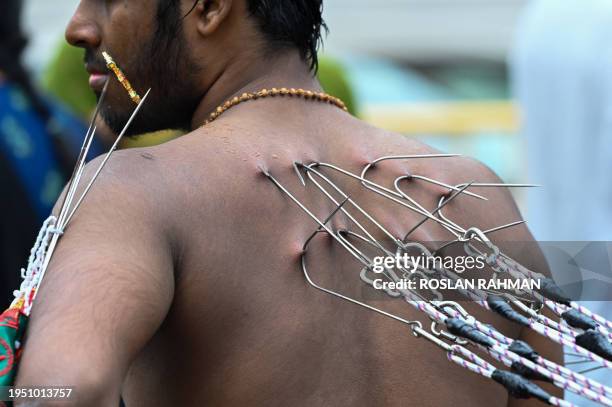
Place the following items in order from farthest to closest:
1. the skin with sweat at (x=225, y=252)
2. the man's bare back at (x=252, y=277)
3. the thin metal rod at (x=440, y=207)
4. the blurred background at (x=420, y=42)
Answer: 1. the blurred background at (x=420, y=42)
2. the thin metal rod at (x=440, y=207)
3. the man's bare back at (x=252, y=277)
4. the skin with sweat at (x=225, y=252)

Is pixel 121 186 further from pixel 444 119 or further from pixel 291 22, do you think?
pixel 444 119

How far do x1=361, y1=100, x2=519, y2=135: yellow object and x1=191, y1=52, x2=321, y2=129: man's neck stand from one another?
20.3ft

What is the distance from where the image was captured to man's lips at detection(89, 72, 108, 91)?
2.37 metres

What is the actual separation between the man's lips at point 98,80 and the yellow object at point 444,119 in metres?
6.18

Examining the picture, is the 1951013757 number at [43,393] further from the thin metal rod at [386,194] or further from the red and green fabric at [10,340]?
the thin metal rod at [386,194]

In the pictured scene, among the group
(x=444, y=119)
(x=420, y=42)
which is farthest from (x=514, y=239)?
(x=420, y=42)

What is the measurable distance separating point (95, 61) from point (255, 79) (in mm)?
302

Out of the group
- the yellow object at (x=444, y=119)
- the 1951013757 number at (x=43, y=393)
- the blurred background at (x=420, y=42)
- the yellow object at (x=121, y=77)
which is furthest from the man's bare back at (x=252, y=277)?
the blurred background at (x=420, y=42)

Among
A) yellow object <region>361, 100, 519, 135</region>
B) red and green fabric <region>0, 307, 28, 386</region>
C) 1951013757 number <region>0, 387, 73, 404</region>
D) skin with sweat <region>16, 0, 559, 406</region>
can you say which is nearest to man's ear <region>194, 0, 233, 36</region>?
skin with sweat <region>16, 0, 559, 406</region>

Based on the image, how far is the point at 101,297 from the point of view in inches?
69.3

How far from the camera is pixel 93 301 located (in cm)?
175

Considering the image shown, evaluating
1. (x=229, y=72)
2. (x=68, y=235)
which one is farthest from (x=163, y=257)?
(x=229, y=72)

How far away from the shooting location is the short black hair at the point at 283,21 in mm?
2293

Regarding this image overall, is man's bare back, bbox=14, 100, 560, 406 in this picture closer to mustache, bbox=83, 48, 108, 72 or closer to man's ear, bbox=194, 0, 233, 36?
man's ear, bbox=194, 0, 233, 36
